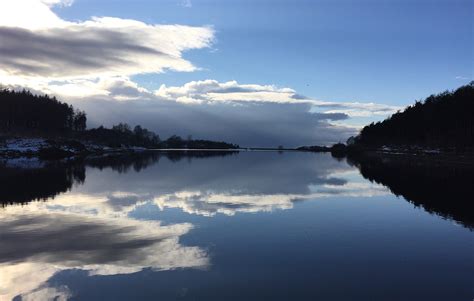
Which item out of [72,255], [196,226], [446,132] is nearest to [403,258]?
[196,226]

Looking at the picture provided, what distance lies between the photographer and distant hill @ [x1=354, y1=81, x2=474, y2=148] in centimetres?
10719

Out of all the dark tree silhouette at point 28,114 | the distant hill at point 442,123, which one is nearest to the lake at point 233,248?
the distant hill at point 442,123

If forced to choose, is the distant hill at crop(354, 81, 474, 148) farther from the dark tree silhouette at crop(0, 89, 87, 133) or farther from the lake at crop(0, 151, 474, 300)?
the dark tree silhouette at crop(0, 89, 87, 133)

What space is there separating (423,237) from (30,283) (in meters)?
15.5

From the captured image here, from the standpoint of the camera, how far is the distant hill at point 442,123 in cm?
10719

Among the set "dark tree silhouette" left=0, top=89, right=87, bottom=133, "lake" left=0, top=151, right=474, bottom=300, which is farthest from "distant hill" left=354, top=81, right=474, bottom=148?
"dark tree silhouette" left=0, top=89, right=87, bottom=133

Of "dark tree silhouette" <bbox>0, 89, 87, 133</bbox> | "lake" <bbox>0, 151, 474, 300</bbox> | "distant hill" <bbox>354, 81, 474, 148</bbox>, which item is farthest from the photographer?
"dark tree silhouette" <bbox>0, 89, 87, 133</bbox>

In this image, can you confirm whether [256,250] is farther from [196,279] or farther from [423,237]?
[423,237]

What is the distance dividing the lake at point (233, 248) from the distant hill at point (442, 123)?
290 ft

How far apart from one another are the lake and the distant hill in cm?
8829

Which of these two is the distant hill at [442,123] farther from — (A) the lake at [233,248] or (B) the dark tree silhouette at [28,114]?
(B) the dark tree silhouette at [28,114]

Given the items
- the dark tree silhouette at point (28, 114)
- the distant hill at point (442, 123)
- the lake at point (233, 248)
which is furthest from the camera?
the dark tree silhouette at point (28, 114)

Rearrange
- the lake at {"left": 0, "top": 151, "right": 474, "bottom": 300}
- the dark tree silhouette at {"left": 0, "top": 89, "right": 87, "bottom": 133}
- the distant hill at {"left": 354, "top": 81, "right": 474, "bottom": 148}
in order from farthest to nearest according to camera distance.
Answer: the dark tree silhouette at {"left": 0, "top": 89, "right": 87, "bottom": 133}, the distant hill at {"left": 354, "top": 81, "right": 474, "bottom": 148}, the lake at {"left": 0, "top": 151, "right": 474, "bottom": 300}

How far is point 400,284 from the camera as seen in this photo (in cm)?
1200
